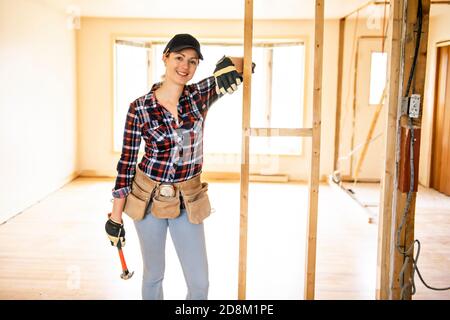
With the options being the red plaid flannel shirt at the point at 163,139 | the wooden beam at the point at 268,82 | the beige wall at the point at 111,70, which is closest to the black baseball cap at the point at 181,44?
the red plaid flannel shirt at the point at 163,139

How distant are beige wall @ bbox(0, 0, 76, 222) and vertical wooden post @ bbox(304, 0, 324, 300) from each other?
3320 mm

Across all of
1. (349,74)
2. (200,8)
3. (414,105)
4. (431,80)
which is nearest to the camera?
(414,105)

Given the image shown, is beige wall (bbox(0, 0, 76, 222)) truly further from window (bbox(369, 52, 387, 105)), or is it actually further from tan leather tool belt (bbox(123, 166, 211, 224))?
window (bbox(369, 52, 387, 105))

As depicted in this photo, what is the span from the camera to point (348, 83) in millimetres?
7051

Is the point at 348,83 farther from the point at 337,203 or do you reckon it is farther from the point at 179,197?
the point at 179,197

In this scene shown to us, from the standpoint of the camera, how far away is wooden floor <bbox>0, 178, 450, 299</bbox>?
3.16 m

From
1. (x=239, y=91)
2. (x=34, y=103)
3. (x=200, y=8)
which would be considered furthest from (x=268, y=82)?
(x=34, y=103)

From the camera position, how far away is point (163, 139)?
2023mm

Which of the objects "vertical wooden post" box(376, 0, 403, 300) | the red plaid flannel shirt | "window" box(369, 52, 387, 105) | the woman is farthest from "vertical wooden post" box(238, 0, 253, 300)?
"window" box(369, 52, 387, 105)

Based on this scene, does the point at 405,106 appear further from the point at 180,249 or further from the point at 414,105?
the point at 180,249

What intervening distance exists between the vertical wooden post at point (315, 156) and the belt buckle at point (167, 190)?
0.82 meters

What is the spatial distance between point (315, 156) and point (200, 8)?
4127mm

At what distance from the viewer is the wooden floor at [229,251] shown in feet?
10.4
